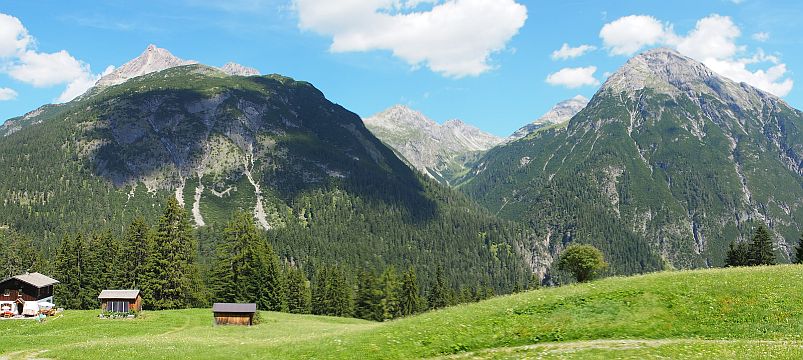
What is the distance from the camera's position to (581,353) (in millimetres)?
24938

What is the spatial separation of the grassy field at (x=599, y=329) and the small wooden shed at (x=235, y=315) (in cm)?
2314

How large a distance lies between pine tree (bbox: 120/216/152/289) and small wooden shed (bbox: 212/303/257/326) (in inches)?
1478

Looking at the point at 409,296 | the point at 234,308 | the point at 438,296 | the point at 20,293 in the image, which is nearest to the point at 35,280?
the point at 20,293

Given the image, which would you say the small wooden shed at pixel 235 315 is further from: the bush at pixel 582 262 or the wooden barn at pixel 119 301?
the bush at pixel 582 262

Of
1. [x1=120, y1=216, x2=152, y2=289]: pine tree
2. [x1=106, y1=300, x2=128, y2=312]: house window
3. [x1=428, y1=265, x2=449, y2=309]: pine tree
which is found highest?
[x1=120, y1=216, x2=152, y2=289]: pine tree

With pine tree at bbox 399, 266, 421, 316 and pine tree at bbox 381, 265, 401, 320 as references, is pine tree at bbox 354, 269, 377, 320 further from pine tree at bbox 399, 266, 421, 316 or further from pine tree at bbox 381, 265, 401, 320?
pine tree at bbox 399, 266, 421, 316

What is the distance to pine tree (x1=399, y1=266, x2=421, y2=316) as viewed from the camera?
11369cm

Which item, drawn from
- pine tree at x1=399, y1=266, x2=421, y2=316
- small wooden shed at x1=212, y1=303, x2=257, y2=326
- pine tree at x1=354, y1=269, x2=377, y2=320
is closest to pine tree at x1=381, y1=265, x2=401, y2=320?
pine tree at x1=399, y1=266, x2=421, y2=316

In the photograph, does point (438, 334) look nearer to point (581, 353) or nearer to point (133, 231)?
point (581, 353)

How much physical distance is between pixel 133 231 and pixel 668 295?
3607 inches

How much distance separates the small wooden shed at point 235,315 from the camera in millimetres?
63791

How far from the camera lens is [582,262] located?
280 feet

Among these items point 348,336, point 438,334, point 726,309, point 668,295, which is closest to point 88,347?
point 348,336

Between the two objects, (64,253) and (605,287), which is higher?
(64,253)
